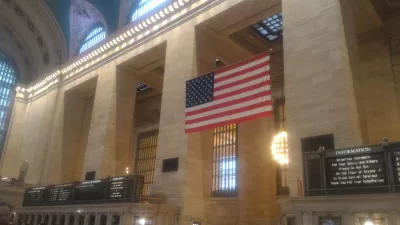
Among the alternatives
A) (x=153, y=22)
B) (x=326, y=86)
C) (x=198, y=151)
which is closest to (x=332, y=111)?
(x=326, y=86)

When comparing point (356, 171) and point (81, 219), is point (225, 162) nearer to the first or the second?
point (81, 219)

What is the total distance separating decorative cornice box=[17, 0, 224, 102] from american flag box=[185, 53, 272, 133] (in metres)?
3.50

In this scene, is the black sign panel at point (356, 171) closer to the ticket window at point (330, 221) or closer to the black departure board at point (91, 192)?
the ticket window at point (330, 221)

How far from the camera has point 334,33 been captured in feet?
29.2

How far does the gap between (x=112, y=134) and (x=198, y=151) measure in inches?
207

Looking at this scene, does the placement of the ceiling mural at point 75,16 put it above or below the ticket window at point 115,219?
above

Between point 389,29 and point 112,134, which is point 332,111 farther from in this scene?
point 112,134

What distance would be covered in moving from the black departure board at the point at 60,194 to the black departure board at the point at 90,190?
1.51ft

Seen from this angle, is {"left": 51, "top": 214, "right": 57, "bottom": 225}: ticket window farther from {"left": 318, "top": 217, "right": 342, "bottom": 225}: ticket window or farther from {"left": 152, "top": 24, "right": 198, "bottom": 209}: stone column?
{"left": 318, "top": 217, "right": 342, "bottom": 225}: ticket window

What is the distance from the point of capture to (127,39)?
16.1m

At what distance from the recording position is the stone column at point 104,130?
14.9 m

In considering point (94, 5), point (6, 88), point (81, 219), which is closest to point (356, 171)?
point (81, 219)

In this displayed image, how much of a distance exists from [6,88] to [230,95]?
76.4ft

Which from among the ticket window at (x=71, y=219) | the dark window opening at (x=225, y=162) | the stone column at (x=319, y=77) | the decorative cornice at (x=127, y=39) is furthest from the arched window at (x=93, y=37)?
the stone column at (x=319, y=77)
